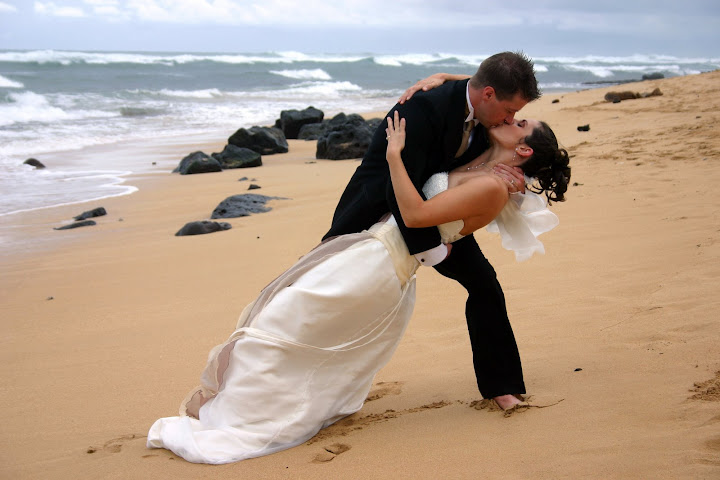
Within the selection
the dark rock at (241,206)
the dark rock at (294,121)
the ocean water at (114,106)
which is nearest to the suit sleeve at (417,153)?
the dark rock at (241,206)

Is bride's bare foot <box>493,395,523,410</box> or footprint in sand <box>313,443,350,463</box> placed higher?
bride's bare foot <box>493,395,523,410</box>

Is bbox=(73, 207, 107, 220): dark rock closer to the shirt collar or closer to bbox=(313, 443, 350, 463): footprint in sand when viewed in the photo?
bbox=(313, 443, 350, 463): footprint in sand

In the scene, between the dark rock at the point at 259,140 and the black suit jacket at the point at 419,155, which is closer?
the black suit jacket at the point at 419,155

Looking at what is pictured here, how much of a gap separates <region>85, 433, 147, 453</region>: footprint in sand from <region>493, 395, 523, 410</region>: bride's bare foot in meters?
1.74

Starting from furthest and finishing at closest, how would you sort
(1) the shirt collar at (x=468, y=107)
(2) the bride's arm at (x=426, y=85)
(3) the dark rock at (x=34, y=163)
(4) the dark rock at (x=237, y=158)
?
(3) the dark rock at (x=34, y=163) < (4) the dark rock at (x=237, y=158) < (2) the bride's arm at (x=426, y=85) < (1) the shirt collar at (x=468, y=107)

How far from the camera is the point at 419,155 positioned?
3.03m

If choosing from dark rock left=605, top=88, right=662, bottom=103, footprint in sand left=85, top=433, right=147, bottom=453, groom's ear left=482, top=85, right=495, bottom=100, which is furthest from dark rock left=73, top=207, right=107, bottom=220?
dark rock left=605, top=88, right=662, bottom=103

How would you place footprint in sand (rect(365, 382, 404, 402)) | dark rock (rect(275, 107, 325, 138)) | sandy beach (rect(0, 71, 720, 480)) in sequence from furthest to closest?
dark rock (rect(275, 107, 325, 138)), footprint in sand (rect(365, 382, 404, 402)), sandy beach (rect(0, 71, 720, 480))

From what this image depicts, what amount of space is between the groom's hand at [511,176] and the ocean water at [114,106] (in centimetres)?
824

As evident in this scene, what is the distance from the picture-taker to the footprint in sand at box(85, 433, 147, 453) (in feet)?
10.8

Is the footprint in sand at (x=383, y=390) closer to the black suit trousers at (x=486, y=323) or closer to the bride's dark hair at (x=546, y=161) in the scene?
the black suit trousers at (x=486, y=323)

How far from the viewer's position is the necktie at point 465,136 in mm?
3178

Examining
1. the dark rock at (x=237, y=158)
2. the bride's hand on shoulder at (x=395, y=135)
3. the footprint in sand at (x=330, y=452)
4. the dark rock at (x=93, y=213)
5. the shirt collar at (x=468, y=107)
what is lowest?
the dark rock at (x=93, y=213)

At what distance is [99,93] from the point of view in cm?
3019
